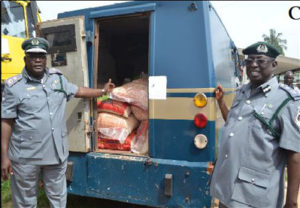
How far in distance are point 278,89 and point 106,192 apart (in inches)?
81.3

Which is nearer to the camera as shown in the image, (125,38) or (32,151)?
(32,151)

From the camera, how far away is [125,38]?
14.8 ft

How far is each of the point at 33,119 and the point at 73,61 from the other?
83cm

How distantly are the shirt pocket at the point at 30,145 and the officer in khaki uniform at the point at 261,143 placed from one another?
1.66 m

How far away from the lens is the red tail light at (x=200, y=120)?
247 cm

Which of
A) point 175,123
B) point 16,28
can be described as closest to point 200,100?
point 175,123

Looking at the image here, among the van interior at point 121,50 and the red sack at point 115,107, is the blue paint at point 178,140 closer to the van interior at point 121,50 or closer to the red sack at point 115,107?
the red sack at point 115,107

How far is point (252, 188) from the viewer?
176 centimetres

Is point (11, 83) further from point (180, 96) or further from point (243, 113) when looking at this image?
point (243, 113)

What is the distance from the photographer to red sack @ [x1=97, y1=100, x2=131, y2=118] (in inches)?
122

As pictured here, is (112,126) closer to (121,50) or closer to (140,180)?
(140,180)

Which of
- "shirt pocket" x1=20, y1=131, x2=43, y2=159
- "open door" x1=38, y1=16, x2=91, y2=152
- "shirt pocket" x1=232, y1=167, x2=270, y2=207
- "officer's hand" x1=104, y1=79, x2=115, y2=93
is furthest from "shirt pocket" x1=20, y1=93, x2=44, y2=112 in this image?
"shirt pocket" x1=232, y1=167, x2=270, y2=207

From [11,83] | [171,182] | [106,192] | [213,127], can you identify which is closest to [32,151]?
[11,83]

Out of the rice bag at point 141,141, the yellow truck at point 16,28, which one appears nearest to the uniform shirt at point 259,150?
the rice bag at point 141,141
